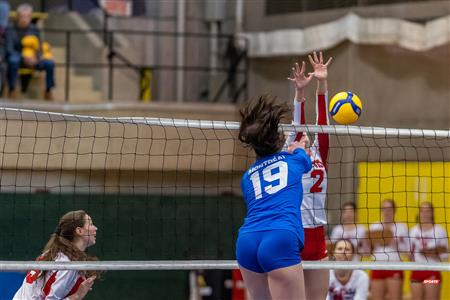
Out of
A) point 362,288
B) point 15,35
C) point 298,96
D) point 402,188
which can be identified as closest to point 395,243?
point 362,288

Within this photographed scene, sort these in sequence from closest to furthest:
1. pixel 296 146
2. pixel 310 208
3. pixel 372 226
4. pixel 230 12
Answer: pixel 296 146 → pixel 310 208 → pixel 372 226 → pixel 230 12

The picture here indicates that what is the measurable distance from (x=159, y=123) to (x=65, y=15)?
961 cm

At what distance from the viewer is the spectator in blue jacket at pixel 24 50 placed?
15086 mm

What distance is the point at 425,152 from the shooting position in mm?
13664

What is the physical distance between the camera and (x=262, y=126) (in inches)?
244

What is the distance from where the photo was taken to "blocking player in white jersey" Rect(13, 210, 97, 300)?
7512mm

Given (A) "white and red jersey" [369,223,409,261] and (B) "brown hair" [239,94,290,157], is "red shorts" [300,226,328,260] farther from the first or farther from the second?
(A) "white and red jersey" [369,223,409,261]

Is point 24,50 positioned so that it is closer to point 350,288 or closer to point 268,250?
point 350,288

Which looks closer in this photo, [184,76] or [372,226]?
[372,226]

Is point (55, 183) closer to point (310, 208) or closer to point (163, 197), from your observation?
point (163, 197)

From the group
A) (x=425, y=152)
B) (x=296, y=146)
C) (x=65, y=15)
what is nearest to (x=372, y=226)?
(x=425, y=152)

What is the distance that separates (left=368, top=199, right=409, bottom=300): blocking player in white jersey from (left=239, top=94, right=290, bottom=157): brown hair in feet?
18.4

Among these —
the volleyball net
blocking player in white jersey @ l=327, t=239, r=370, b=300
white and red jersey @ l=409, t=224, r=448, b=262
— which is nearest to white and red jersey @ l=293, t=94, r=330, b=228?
blocking player in white jersey @ l=327, t=239, r=370, b=300

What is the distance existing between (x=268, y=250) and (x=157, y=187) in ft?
21.5
